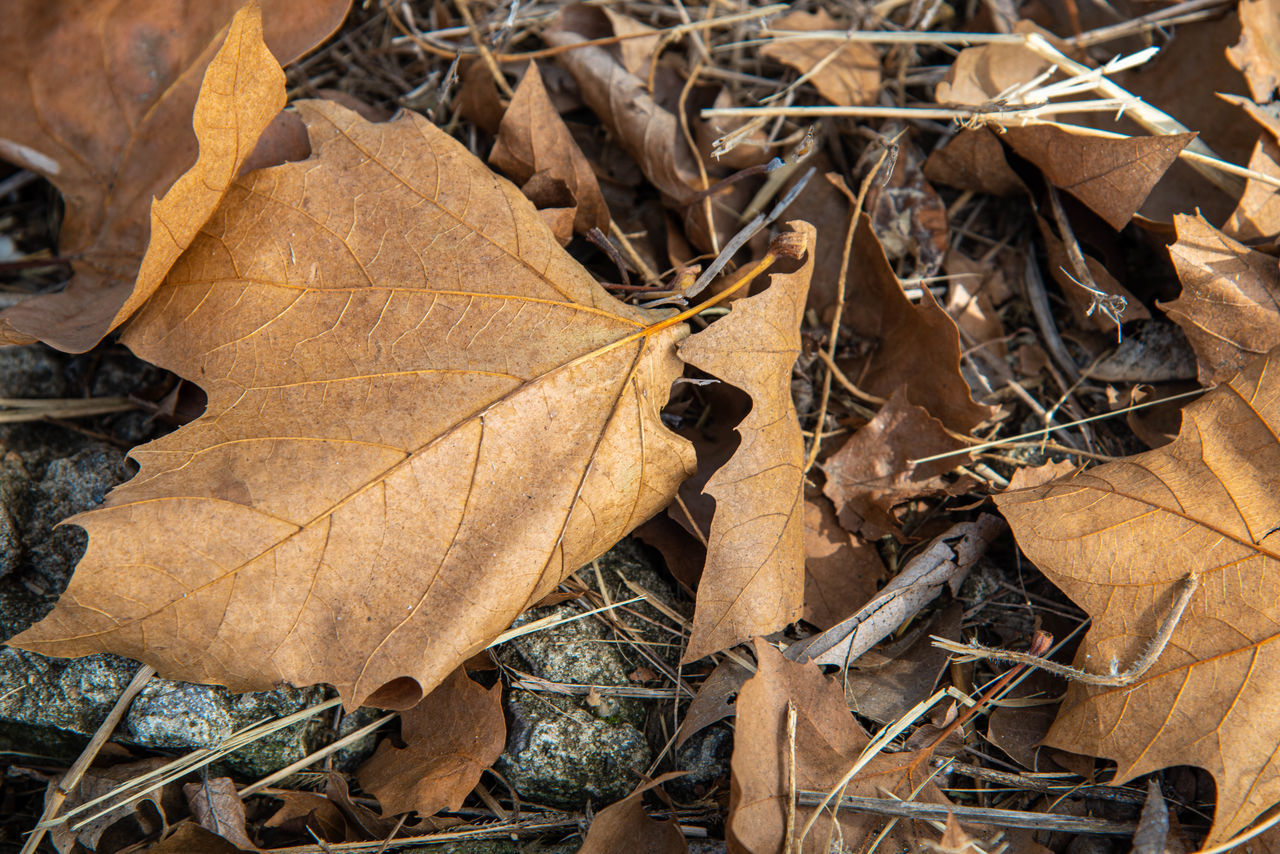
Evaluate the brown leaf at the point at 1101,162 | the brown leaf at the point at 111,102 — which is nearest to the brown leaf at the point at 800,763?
the brown leaf at the point at 1101,162

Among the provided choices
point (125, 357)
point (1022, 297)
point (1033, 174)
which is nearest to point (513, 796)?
point (125, 357)

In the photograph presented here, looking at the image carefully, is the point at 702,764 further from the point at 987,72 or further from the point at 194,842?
the point at 987,72

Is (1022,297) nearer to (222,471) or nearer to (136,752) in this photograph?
(222,471)

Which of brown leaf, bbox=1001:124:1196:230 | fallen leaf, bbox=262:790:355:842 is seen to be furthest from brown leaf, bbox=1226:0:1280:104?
fallen leaf, bbox=262:790:355:842

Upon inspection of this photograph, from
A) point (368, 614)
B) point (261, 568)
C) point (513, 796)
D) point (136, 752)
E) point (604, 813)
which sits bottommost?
point (513, 796)

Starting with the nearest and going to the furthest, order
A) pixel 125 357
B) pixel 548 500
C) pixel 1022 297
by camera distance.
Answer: pixel 548 500, pixel 125 357, pixel 1022 297

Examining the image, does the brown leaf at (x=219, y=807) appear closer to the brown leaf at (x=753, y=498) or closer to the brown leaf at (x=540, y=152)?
the brown leaf at (x=753, y=498)
